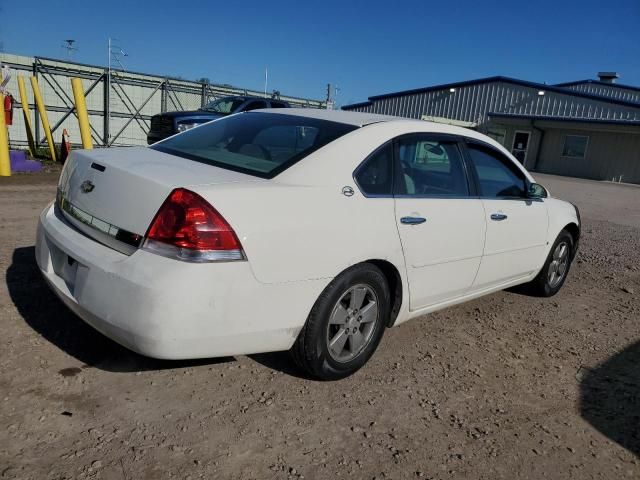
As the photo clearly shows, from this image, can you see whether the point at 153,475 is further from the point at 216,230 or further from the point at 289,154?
the point at 289,154

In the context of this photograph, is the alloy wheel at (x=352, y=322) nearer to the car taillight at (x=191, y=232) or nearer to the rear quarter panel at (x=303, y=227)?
the rear quarter panel at (x=303, y=227)

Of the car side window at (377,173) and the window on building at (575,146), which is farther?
the window on building at (575,146)

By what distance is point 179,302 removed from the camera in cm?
237

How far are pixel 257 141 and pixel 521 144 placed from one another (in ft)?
91.7

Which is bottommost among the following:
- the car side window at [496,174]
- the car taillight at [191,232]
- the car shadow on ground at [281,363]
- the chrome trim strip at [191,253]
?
the car shadow on ground at [281,363]

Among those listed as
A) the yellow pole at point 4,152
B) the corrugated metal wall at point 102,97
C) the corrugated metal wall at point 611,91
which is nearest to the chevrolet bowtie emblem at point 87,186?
the yellow pole at point 4,152

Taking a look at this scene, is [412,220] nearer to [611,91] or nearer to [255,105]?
[255,105]

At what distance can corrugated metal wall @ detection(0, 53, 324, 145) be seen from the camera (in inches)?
632

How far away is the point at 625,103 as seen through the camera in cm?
2486

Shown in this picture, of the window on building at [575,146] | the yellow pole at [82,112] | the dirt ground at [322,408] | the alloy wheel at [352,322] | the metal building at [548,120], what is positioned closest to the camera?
the dirt ground at [322,408]

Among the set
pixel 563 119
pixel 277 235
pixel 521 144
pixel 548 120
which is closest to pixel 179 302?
pixel 277 235

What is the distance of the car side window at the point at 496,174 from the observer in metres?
3.98

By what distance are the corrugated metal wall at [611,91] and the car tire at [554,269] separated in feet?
108

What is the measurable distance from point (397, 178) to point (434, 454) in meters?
1.56
